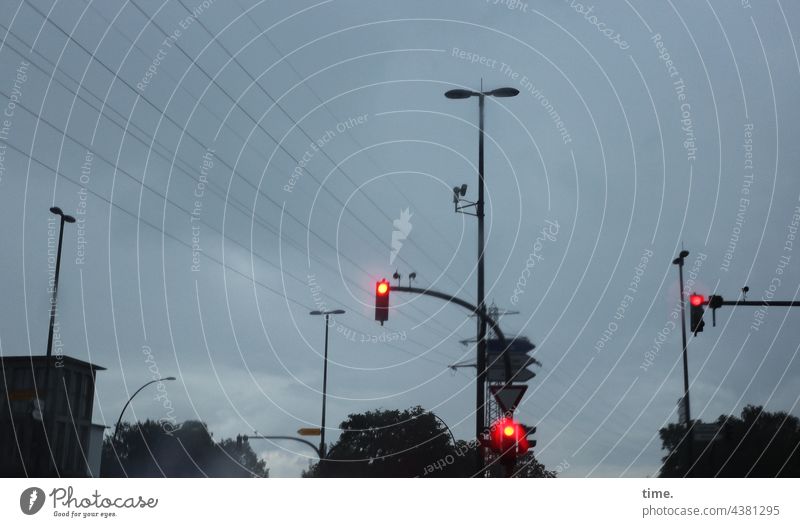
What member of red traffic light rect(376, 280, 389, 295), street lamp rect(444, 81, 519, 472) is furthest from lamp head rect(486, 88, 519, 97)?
red traffic light rect(376, 280, 389, 295)

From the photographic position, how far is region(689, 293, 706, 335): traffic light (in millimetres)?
16391

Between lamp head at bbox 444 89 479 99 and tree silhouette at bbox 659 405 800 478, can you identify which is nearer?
tree silhouette at bbox 659 405 800 478

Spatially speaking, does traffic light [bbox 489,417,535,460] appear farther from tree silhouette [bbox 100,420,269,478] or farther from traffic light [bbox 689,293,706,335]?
tree silhouette [bbox 100,420,269,478]

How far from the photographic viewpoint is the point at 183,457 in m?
12.6

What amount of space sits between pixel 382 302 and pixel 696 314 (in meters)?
5.28

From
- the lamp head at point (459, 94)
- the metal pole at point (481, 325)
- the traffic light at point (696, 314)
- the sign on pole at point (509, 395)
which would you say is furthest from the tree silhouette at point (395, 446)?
the lamp head at point (459, 94)

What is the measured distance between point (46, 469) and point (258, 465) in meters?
13.3

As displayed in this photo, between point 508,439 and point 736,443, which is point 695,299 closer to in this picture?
→ point 736,443

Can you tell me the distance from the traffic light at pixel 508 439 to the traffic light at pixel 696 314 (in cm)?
332

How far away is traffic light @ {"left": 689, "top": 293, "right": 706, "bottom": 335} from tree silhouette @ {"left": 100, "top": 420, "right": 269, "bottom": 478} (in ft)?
25.3

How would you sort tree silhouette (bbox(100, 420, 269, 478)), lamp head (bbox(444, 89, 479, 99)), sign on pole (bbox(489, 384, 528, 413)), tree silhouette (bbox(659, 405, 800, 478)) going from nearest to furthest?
tree silhouette (bbox(100, 420, 269, 478)) < tree silhouette (bbox(659, 405, 800, 478)) < sign on pole (bbox(489, 384, 528, 413)) < lamp head (bbox(444, 89, 479, 99))

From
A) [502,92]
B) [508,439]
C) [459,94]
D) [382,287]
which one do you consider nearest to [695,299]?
[508,439]

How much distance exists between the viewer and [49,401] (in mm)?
24844
